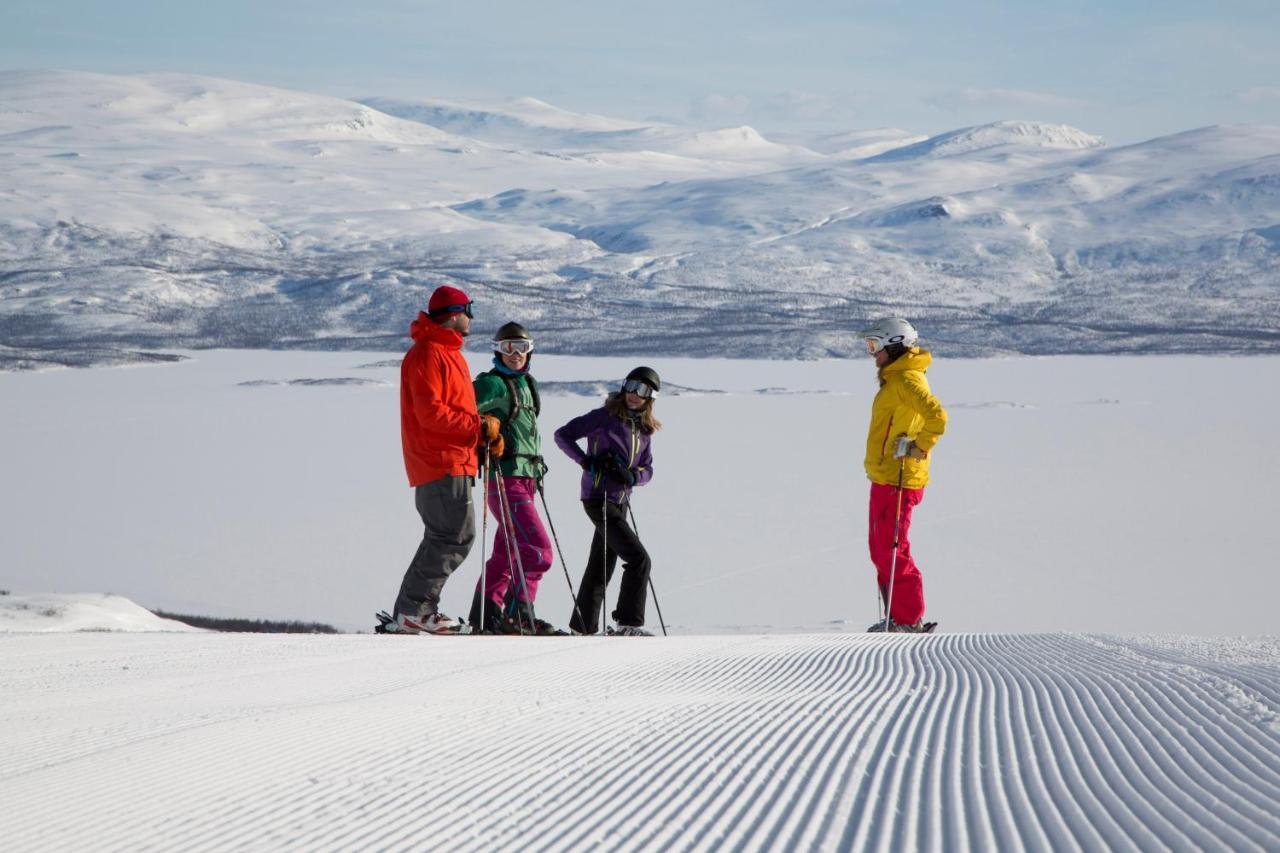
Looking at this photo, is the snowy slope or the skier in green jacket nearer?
the skier in green jacket

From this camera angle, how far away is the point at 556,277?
7662cm

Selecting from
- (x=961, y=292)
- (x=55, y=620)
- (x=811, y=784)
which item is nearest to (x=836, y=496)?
(x=55, y=620)

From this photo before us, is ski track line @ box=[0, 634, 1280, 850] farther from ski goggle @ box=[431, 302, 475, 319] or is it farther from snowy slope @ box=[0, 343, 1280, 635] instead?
snowy slope @ box=[0, 343, 1280, 635]

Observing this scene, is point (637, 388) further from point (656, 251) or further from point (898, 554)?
point (656, 251)

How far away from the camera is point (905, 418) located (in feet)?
20.0

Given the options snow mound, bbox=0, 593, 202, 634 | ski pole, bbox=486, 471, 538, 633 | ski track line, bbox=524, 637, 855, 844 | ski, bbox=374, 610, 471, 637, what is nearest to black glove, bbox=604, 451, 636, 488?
ski pole, bbox=486, 471, 538, 633

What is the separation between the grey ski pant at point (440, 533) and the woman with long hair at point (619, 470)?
72 centimetres

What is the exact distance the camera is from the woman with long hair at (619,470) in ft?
19.8

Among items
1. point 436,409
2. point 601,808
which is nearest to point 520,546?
point 436,409

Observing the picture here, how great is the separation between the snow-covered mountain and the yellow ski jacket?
3445 centimetres

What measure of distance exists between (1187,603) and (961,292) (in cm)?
6419

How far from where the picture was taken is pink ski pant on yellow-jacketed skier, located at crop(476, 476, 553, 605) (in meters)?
5.88

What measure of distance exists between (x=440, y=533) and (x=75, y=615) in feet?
9.95

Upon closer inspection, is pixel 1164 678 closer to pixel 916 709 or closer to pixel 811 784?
pixel 916 709
